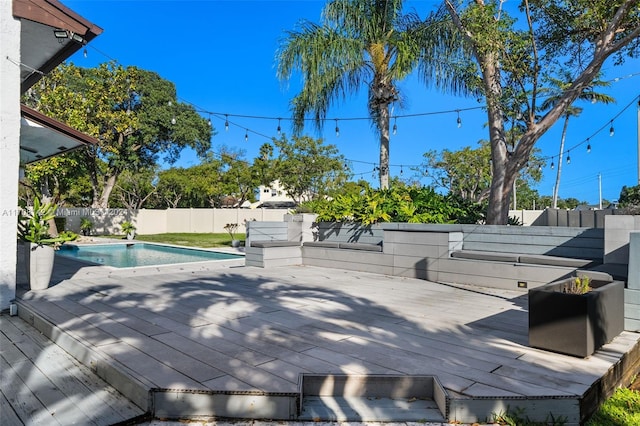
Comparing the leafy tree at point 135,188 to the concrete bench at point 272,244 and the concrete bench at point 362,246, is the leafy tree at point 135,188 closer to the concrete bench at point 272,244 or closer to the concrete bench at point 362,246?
the concrete bench at point 272,244

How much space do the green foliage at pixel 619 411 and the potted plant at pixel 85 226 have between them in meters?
20.8

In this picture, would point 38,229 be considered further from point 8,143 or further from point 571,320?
point 571,320

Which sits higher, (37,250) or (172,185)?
(172,185)

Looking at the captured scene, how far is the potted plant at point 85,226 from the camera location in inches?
749

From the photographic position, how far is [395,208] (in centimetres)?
771

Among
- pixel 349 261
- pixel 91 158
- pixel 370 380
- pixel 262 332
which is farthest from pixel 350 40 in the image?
pixel 91 158

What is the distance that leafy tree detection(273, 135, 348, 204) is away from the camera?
24.5m

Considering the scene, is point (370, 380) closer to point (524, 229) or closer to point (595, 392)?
point (595, 392)

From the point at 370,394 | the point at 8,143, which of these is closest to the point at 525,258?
the point at 370,394

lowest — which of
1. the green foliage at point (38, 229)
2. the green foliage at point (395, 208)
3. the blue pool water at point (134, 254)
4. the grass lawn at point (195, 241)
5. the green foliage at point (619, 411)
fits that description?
the blue pool water at point (134, 254)

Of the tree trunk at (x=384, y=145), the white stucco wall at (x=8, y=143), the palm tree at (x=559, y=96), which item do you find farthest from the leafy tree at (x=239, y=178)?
the white stucco wall at (x=8, y=143)

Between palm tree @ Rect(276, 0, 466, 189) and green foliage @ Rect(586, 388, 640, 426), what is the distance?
22.5 ft

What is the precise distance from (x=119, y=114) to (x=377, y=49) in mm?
13763

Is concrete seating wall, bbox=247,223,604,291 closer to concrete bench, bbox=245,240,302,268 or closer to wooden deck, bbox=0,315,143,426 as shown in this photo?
concrete bench, bbox=245,240,302,268
